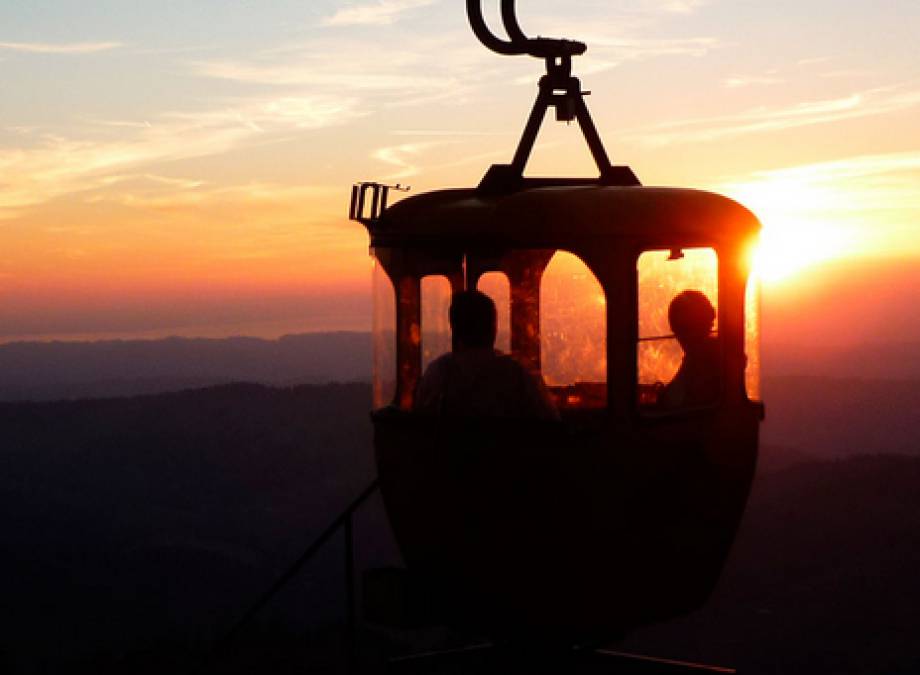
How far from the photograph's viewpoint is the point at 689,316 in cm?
1112

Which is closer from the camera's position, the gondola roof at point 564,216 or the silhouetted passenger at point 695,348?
the gondola roof at point 564,216

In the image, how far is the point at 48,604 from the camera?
79.8 meters

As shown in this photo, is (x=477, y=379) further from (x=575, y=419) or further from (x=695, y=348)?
(x=695, y=348)

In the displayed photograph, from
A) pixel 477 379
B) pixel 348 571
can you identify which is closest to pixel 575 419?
pixel 477 379

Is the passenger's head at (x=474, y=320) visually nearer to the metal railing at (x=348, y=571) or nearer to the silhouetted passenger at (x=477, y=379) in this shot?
the silhouetted passenger at (x=477, y=379)

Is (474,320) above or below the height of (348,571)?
above

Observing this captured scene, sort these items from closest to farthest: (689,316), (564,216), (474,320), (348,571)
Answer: (564,216) → (474,320) → (689,316) → (348,571)

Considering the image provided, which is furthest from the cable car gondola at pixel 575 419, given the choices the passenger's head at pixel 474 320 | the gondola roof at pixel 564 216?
the passenger's head at pixel 474 320

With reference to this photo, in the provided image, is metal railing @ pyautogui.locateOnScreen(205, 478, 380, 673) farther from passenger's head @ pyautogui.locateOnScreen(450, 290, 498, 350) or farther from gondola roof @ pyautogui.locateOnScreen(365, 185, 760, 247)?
gondola roof @ pyautogui.locateOnScreen(365, 185, 760, 247)

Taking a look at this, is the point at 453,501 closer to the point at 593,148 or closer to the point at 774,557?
the point at 593,148

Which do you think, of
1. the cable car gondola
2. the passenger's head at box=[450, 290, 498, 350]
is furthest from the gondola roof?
the passenger's head at box=[450, 290, 498, 350]

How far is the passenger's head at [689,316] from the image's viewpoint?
11.1 meters

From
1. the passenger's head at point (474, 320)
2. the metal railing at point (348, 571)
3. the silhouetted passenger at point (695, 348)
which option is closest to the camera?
the passenger's head at point (474, 320)

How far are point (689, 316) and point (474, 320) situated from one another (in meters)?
1.53
